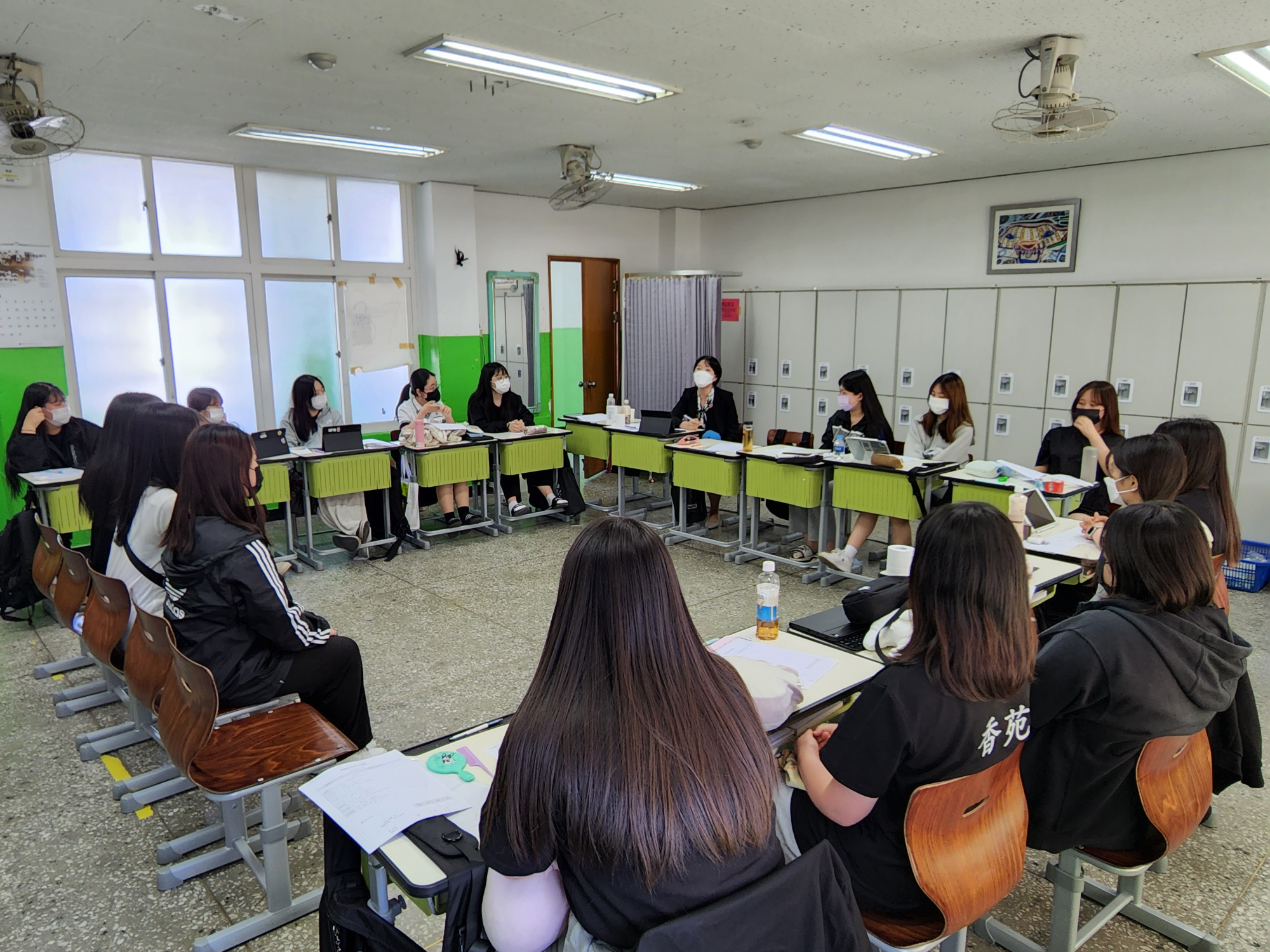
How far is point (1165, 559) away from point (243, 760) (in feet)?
7.54

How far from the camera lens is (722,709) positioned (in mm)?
1188

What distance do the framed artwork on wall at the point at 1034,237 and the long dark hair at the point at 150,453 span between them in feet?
19.7

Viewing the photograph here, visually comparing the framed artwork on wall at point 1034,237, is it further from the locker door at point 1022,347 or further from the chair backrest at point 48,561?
the chair backrest at point 48,561

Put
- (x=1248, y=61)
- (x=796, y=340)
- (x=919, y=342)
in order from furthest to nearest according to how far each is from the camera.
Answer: (x=796, y=340) → (x=919, y=342) → (x=1248, y=61)

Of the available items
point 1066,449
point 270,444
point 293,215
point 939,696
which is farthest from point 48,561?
point 1066,449

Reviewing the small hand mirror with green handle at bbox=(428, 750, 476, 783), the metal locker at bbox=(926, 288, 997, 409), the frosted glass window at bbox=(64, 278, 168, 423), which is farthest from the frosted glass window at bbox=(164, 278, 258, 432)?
the metal locker at bbox=(926, 288, 997, 409)

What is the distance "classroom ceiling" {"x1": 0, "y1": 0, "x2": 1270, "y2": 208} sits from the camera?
9.89ft

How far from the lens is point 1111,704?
1.73 m

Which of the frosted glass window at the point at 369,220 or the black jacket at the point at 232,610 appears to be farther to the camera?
the frosted glass window at the point at 369,220

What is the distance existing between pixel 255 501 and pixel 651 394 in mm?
5534

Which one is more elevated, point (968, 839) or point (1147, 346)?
point (1147, 346)

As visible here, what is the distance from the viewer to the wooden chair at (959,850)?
58.8 inches

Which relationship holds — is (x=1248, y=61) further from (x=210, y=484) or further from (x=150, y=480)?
(x=150, y=480)

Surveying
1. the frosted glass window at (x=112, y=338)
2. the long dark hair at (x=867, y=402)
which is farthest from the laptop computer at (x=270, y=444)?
the long dark hair at (x=867, y=402)
